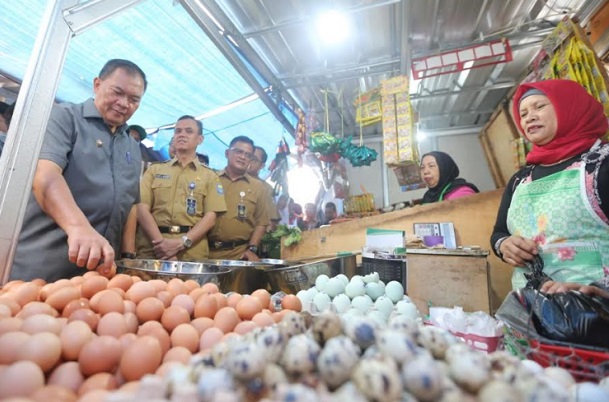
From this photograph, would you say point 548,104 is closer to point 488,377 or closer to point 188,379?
point 488,377

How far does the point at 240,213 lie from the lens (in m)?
3.23

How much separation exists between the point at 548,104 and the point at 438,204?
126 centimetres

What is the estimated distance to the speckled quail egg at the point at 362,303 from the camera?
3.77ft

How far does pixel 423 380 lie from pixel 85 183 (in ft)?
5.85

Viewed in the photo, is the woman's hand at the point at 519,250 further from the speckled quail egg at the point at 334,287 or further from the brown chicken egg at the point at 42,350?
the brown chicken egg at the point at 42,350

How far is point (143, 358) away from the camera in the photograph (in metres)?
0.62

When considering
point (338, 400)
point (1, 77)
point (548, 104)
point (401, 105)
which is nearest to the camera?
point (338, 400)

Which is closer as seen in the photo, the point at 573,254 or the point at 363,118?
the point at 573,254

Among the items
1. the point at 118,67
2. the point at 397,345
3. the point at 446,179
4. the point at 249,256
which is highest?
the point at 118,67

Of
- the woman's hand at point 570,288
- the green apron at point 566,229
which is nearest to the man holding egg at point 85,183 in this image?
the woman's hand at point 570,288

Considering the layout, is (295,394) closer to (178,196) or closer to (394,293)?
(394,293)

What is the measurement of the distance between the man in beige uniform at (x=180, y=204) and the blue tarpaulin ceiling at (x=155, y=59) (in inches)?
31.4

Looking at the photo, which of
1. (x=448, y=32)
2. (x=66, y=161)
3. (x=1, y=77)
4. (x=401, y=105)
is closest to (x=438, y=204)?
(x=401, y=105)

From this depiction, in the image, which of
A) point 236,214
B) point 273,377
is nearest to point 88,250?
point 273,377
